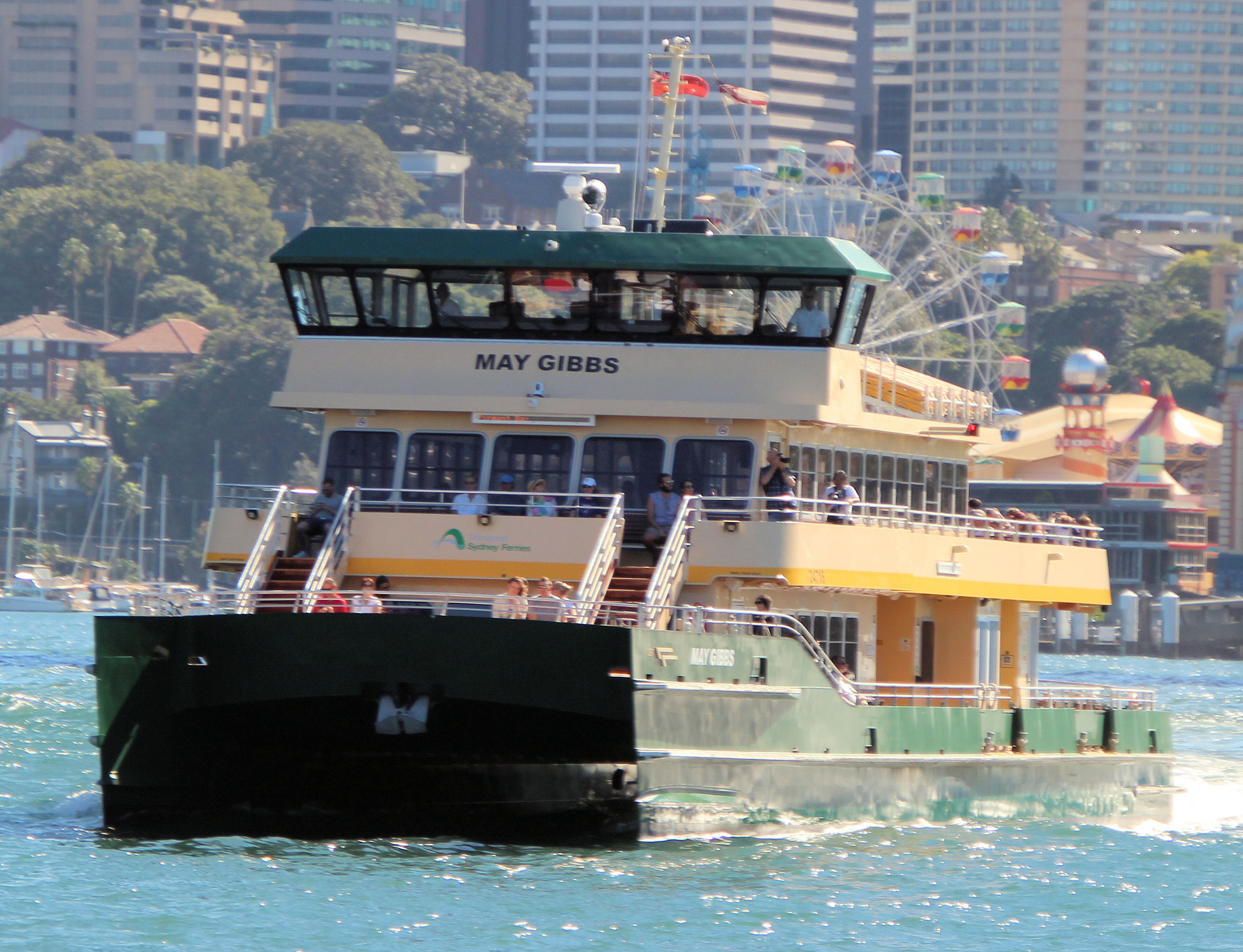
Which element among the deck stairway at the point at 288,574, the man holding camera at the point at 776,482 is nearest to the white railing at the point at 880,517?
the man holding camera at the point at 776,482

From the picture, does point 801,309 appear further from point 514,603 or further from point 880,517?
point 514,603

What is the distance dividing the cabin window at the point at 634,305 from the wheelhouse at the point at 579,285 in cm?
1

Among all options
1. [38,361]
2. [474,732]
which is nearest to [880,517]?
[474,732]

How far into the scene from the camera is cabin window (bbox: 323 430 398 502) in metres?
28.5

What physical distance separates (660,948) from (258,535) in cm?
807

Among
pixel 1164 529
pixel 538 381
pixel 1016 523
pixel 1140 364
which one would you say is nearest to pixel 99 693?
pixel 538 381

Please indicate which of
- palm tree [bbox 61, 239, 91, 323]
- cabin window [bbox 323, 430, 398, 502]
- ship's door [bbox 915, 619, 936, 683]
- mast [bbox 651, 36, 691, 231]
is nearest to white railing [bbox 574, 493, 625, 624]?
cabin window [bbox 323, 430, 398, 502]

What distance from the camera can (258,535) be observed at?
27.5 m

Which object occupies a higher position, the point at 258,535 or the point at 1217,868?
the point at 258,535

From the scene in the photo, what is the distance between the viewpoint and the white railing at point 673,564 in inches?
1004

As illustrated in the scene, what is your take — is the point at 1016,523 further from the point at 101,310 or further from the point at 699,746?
the point at 101,310

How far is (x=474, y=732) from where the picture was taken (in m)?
24.8

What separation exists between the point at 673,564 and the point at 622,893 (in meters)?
4.02

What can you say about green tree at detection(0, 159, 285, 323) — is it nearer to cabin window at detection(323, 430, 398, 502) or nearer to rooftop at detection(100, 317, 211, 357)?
rooftop at detection(100, 317, 211, 357)
